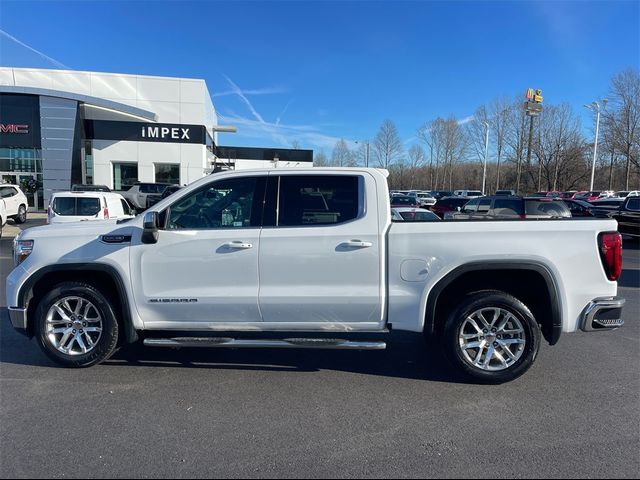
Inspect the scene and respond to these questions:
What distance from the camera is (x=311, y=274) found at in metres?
3.96

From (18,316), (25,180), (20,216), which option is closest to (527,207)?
(18,316)

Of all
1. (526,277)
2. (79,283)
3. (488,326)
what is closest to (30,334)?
(79,283)

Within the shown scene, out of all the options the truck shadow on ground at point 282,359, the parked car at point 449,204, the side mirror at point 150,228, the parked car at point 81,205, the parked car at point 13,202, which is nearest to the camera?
the side mirror at point 150,228

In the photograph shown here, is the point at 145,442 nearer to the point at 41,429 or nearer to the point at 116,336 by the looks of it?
the point at 41,429

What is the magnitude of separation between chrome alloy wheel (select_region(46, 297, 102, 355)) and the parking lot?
0.26m

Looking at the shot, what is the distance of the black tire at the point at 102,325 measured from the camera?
163 inches

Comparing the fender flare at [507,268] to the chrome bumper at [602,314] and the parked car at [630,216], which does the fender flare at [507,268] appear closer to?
the chrome bumper at [602,314]

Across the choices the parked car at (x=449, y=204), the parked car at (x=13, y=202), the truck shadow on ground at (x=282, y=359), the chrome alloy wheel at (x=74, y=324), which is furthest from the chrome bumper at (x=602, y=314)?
the parked car at (x=449, y=204)

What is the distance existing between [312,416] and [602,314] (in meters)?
2.71

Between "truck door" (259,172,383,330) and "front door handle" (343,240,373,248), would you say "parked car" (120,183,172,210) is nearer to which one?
"truck door" (259,172,383,330)

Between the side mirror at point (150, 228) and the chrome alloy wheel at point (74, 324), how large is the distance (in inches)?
35.0

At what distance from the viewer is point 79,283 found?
419 centimetres

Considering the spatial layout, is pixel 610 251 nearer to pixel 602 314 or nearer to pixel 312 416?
pixel 602 314

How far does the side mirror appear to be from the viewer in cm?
395
